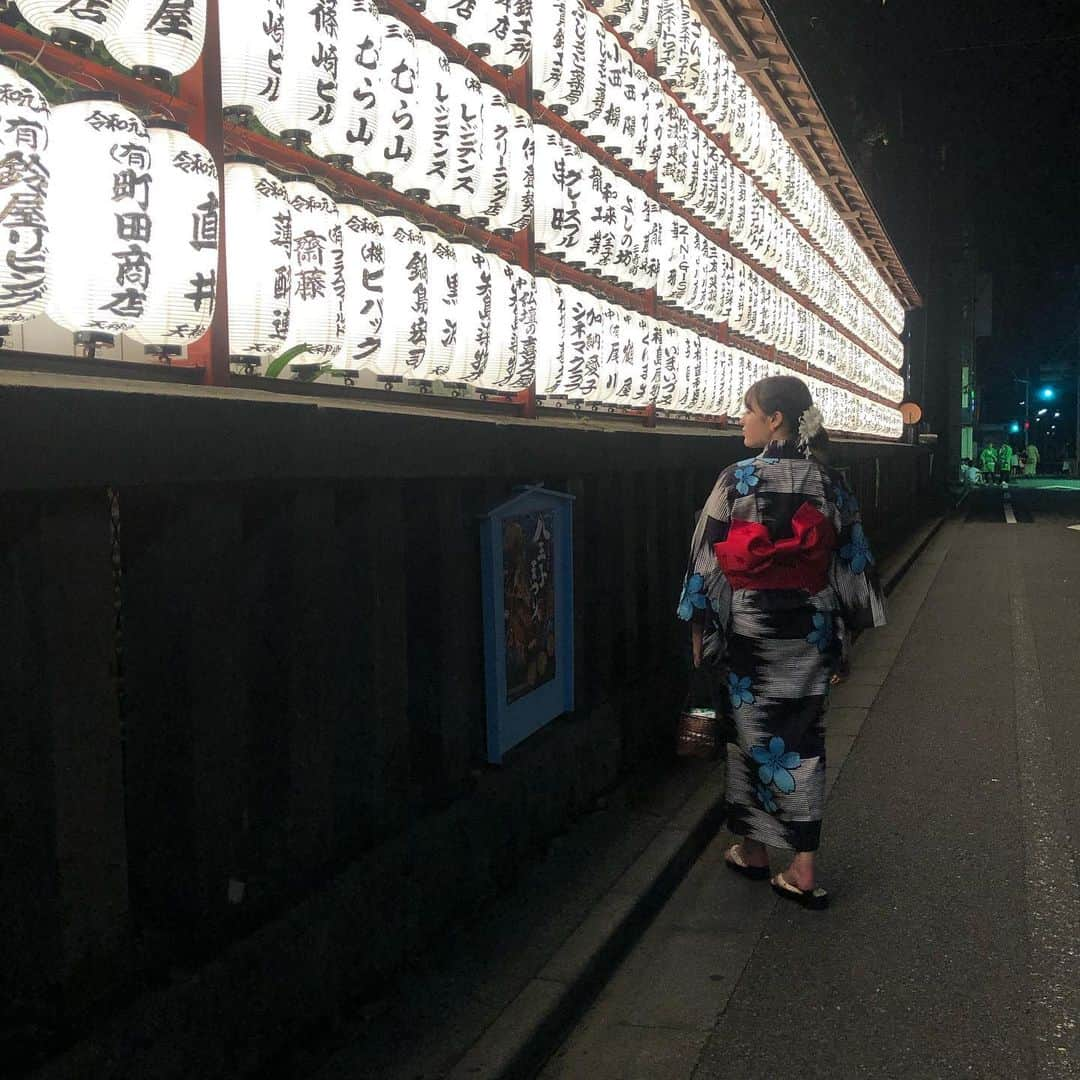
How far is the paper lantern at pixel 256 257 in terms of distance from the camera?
3.54 metres

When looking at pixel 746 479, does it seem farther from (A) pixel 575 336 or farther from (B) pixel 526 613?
(A) pixel 575 336

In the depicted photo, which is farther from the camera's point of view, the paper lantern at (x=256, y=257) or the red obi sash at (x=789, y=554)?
the red obi sash at (x=789, y=554)

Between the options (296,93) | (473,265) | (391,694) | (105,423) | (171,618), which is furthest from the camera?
(473,265)

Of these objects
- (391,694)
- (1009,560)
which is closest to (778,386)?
(391,694)

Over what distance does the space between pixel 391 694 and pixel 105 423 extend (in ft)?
6.08

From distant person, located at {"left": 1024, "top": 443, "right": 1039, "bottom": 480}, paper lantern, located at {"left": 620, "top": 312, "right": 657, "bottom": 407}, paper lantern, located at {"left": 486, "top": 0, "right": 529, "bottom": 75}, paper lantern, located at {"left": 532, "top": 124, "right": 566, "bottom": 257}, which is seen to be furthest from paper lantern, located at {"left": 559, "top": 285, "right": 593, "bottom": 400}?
distant person, located at {"left": 1024, "top": 443, "right": 1039, "bottom": 480}

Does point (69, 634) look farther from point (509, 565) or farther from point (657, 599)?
point (657, 599)

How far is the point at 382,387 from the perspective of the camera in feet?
16.2

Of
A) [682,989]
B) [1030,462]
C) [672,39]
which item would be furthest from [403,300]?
[1030,462]

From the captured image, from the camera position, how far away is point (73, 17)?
2.83 metres

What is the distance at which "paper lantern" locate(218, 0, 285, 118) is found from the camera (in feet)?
11.3

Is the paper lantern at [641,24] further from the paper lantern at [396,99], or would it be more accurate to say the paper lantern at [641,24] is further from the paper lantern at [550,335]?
the paper lantern at [396,99]

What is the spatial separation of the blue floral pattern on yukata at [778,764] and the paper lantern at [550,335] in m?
2.29

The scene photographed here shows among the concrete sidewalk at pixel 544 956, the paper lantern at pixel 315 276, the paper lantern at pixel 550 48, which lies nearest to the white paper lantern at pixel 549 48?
the paper lantern at pixel 550 48
